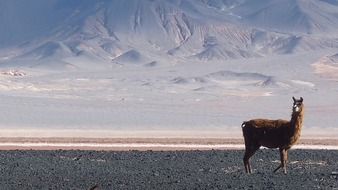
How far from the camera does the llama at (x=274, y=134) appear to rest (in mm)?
17703

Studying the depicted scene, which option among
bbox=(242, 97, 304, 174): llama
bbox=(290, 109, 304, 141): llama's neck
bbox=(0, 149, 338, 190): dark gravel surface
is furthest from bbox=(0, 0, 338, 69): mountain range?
bbox=(290, 109, 304, 141): llama's neck

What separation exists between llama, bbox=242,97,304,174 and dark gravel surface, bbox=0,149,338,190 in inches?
18.4

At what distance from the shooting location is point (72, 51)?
143125 millimetres

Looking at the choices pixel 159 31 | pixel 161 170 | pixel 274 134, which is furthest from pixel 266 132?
pixel 159 31

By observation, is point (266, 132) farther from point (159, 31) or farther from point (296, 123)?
point (159, 31)

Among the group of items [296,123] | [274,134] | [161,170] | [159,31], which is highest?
[159,31]

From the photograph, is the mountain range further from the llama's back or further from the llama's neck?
the llama's neck

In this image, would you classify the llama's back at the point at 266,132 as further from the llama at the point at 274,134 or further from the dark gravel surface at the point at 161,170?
the dark gravel surface at the point at 161,170

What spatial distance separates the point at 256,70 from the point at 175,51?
31.9m

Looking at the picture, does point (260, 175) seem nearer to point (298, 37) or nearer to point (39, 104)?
point (39, 104)

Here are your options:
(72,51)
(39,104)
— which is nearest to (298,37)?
(72,51)

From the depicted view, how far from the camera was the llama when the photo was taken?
697 inches

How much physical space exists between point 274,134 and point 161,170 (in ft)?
7.79

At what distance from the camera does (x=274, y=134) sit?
712 inches
